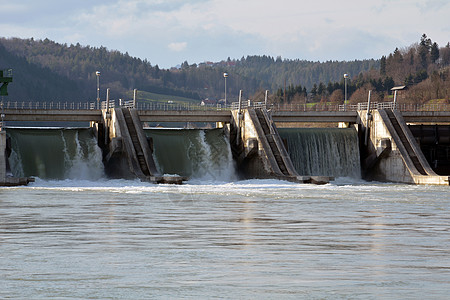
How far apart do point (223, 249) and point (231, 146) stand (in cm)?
4800

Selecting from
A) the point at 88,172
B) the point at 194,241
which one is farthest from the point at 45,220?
the point at 88,172

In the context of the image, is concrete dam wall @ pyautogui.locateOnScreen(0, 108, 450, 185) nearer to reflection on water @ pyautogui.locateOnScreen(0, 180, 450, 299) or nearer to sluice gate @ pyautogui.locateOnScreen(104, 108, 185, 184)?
sluice gate @ pyautogui.locateOnScreen(104, 108, 185, 184)

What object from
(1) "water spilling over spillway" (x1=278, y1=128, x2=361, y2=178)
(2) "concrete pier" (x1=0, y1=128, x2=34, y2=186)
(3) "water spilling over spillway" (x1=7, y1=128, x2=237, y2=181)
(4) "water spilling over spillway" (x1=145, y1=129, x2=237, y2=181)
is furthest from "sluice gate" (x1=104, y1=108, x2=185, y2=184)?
(1) "water spilling over spillway" (x1=278, y1=128, x2=361, y2=178)

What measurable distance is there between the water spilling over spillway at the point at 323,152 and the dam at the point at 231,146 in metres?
0.08

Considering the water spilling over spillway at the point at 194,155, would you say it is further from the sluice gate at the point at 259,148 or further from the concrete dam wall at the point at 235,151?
the sluice gate at the point at 259,148

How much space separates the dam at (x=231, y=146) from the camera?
204ft

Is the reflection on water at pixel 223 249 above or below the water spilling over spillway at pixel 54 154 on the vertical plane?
below

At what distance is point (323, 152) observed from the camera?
68438 millimetres

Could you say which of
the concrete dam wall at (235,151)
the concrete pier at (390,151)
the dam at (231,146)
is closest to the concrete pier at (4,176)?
the concrete dam wall at (235,151)

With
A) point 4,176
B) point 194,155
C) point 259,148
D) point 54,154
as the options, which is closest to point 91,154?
point 54,154

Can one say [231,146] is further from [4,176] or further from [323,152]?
[4,176]

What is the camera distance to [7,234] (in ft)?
79.0

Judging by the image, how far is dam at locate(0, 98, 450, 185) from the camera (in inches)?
2448

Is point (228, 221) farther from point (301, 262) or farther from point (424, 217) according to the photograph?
point (301, 262)
